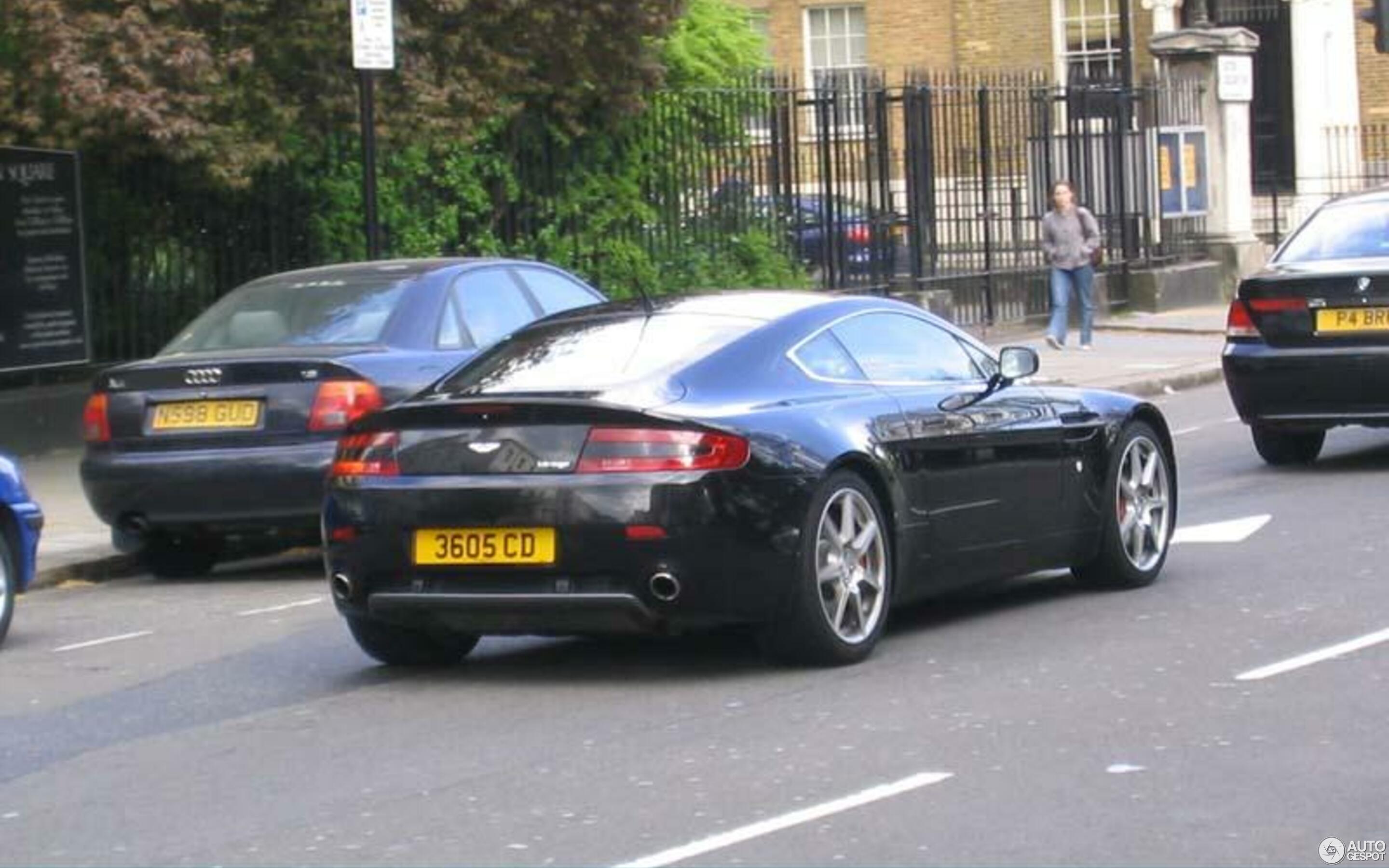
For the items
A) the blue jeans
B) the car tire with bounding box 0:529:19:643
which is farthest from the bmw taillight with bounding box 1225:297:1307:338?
the blue jeans

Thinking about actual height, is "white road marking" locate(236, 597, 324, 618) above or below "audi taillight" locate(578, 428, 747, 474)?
below

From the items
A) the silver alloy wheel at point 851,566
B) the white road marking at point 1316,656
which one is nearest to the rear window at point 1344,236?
the white road marking at point 1316,656

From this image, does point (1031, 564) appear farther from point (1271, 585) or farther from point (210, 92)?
point (210, 92)

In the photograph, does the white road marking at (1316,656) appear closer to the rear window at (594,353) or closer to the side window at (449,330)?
the rear window at (594,353)

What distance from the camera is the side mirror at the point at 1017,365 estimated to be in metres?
10.4

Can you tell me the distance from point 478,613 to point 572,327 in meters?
1.38

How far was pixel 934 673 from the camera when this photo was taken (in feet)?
29.9

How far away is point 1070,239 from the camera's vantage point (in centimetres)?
2688

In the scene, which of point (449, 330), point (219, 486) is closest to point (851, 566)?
point (219, 486)

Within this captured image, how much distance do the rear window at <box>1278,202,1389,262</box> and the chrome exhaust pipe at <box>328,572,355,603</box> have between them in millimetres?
7937

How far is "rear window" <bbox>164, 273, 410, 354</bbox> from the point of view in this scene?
13.0m

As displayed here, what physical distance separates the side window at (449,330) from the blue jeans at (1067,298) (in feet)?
46.4

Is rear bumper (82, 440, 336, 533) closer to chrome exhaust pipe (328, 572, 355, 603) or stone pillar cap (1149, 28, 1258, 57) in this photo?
chrome exhaust pipe (328, 572, 355, 603)

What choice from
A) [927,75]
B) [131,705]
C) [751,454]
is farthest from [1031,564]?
[927,75]
